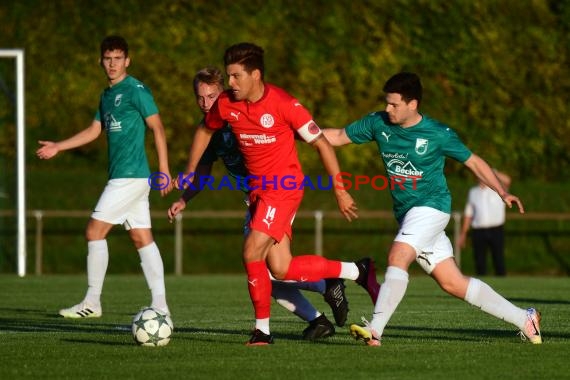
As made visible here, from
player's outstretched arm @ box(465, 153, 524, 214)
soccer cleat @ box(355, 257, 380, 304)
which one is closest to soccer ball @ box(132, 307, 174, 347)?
soccer cleat @ box(355, 257, 380, 304)

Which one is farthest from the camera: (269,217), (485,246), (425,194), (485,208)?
(485,246)

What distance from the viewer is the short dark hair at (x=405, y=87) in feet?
28.2

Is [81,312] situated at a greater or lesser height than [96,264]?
lesser

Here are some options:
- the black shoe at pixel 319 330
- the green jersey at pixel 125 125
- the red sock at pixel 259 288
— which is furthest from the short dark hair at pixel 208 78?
the black shoe at pixel 319 330

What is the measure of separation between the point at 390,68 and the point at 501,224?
15.0 ft

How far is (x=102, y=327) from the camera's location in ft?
33.4

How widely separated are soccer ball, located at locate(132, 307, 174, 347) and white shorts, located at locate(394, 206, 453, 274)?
1.63m

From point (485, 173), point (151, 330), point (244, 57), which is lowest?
point (151, 330)

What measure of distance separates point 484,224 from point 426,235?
12.6 meters

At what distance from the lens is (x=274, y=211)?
339 inches

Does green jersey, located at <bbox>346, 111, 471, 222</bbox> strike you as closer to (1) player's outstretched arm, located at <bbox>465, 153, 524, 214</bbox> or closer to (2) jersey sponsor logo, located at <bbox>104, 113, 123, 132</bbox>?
(1) player's outstretched arm, located at <bbox>465, 153, 524, 214</bbox>

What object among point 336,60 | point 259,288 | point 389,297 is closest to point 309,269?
point 259,288

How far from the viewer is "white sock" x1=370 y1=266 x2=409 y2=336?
832 centimetres

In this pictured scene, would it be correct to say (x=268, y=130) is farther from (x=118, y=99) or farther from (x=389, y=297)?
(x=118, y=99)
